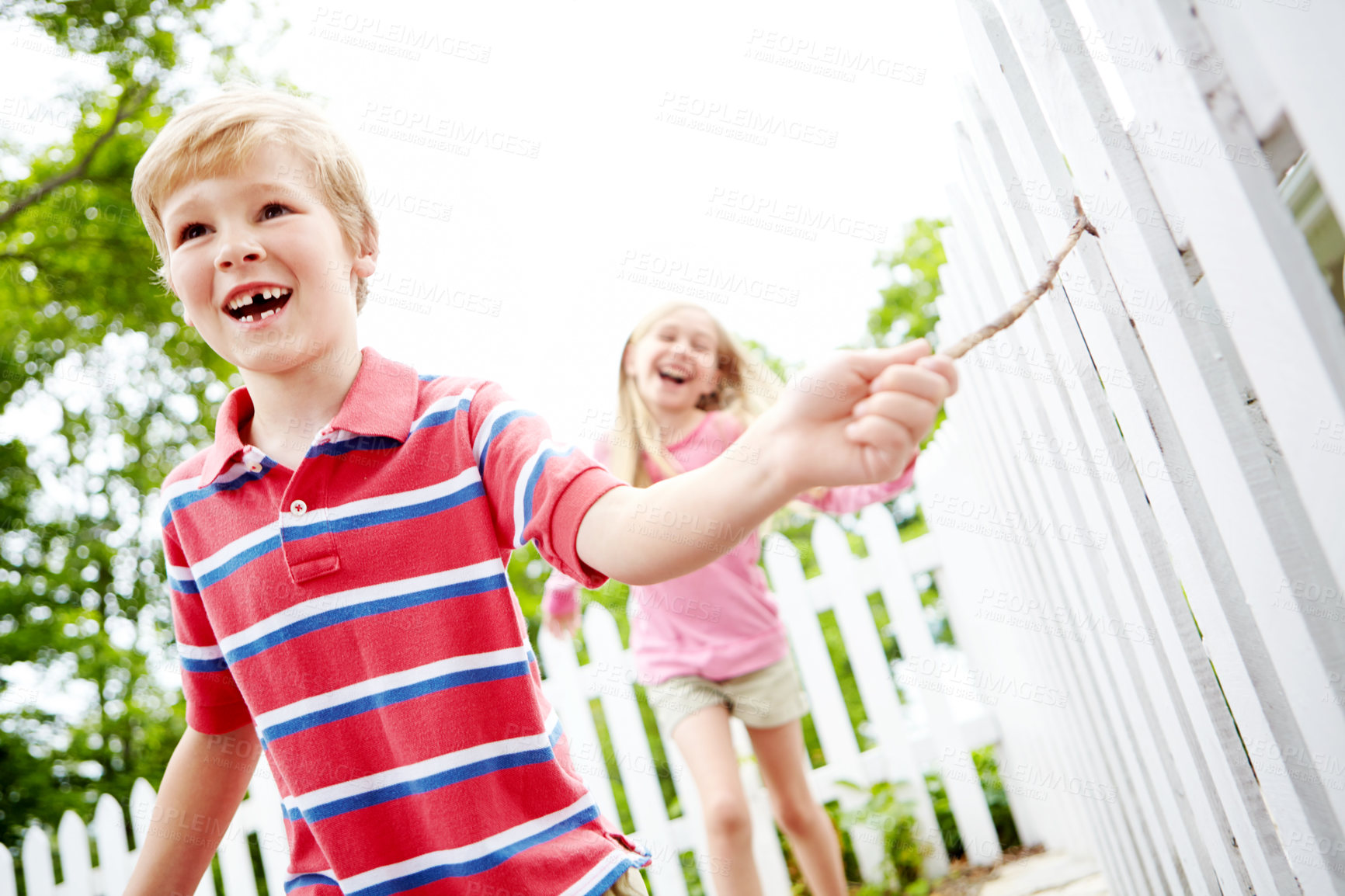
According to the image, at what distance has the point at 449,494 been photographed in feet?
3.91

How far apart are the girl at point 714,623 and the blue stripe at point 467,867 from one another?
5.12 feet

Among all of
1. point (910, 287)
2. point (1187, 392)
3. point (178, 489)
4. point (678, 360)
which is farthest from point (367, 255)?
point (910, 287)

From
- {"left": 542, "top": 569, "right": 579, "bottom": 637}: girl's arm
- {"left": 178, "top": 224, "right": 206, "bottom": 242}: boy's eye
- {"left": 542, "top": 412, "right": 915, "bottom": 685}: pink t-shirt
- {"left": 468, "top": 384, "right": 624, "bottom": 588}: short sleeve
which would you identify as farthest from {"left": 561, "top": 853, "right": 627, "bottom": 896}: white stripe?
{"left": 542, "top": 569, "right": 579, "bottom": 637}: girl's arm

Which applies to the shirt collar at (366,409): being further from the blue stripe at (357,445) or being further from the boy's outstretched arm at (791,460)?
the boy's outstretched arm at (791,460)

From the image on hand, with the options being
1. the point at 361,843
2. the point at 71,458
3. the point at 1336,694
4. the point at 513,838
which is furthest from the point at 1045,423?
the point at 71,458

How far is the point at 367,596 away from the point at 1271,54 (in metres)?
1.17

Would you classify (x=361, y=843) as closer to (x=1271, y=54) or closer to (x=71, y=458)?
(x=1271, y=54)

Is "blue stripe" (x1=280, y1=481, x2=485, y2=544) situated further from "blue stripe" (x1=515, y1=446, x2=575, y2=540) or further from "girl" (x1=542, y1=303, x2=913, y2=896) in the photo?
"girl" (x1=542, y1=303, x2=913, y2=896)

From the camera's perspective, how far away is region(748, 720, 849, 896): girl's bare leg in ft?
9.08

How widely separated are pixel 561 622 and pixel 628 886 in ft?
7.06

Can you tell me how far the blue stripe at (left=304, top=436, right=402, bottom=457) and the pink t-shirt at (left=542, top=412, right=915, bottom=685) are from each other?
65.7 inches

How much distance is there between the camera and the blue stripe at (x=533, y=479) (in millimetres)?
1048

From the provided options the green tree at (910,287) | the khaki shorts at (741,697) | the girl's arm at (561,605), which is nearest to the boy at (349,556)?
the khaki shorts at (741,697)

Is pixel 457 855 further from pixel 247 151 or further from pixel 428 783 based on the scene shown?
pixel 247 151
